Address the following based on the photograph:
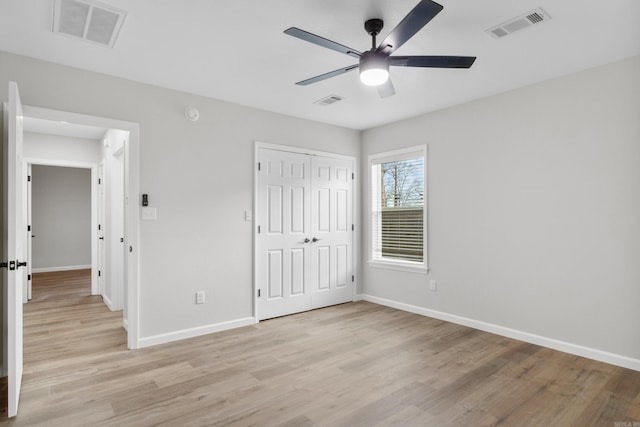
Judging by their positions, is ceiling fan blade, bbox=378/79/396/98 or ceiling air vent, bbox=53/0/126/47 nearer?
ceiling air vent, bbox=53/0/126/47

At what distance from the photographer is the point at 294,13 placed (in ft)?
7.76

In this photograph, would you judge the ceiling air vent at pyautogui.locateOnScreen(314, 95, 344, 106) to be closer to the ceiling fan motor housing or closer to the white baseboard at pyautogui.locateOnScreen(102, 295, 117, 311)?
the ceiling fan motor housing

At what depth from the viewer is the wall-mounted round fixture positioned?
12.5 feet

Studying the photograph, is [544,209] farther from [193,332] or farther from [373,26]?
[193,332]

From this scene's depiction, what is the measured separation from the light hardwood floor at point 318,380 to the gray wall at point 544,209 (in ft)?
1.33

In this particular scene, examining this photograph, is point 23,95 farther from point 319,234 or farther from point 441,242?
point 441,242

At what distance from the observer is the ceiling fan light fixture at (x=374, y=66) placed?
2.36 meters

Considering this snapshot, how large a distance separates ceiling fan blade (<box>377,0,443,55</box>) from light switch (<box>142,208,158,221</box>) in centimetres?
265

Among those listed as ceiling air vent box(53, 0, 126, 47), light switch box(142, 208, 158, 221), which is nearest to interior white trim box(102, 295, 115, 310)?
light switch box(142, 208, 158, 221)

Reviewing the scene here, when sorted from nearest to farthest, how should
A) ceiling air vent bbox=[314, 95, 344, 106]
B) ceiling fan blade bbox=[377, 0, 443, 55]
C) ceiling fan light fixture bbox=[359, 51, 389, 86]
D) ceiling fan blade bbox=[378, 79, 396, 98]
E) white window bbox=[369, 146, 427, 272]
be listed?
ceiling fan blade bbox=[377, 0, 443, 55] → ceiling fan light fixture bbox=[359, 51, 389, 86] → ceiling fan blade bbox=[378, 79, 396, 98] → ceiling air vent bbox=[314, 95, 344, 106] → white window bbox=[369, 146, 427, 272]

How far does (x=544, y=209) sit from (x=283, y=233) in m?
2.94

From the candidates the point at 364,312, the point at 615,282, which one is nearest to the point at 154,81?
the point at 364,312

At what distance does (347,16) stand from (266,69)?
42.6 inches

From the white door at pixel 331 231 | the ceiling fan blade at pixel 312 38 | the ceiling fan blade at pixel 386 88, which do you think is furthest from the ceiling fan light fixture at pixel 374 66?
the white door at pixel 331 231
